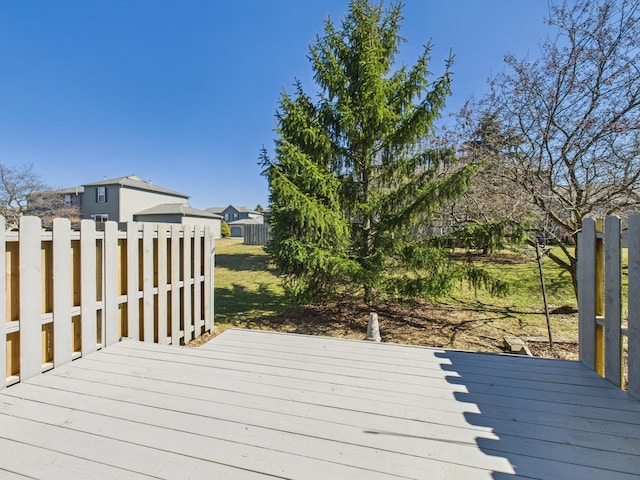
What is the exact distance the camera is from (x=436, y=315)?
6449 millimetres

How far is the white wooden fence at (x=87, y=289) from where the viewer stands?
2109 mm

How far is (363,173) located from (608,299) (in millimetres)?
4604

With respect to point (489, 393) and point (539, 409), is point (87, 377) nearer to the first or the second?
point (489, 393)

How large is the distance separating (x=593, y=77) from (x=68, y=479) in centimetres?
760

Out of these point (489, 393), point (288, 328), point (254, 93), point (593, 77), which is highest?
point (254, 93)

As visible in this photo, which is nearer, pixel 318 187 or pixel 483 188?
pixel 318 187

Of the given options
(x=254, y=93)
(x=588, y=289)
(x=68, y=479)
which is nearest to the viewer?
(x=68, y=479)

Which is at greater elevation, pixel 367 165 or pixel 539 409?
pixel 367 165

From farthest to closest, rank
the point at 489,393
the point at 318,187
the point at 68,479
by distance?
the point at 318,187, the point at 489,393, the point at 68,479

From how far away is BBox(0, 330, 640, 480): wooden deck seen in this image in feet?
4.37

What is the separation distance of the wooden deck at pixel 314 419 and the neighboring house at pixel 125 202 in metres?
22.2

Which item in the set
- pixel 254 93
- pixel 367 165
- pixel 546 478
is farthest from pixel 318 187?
pixel 254 93

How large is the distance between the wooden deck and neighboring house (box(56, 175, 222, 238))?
2220 centimetres

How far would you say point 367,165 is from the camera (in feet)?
20.2
